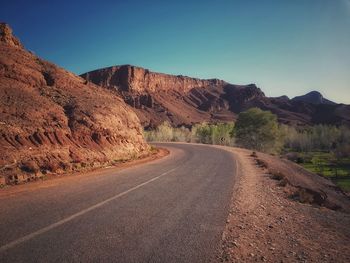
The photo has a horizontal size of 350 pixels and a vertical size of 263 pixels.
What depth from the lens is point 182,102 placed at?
17575 cm

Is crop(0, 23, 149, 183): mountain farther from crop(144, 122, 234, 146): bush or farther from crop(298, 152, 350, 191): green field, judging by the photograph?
crop(144, 122, 234, 146): bush

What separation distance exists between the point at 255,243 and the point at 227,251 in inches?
32.3

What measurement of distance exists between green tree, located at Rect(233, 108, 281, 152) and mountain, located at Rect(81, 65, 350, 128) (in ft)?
221

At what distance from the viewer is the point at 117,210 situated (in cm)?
749

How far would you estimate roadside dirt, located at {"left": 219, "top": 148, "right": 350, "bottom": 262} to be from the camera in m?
5.16

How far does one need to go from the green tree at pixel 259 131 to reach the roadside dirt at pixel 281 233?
4960cm

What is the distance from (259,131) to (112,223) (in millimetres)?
55010

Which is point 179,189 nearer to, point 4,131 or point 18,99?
point 4,131

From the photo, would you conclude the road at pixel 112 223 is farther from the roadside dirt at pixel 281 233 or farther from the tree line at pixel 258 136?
the tree line at pixel 258 136

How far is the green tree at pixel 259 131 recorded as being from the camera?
57.7 meters

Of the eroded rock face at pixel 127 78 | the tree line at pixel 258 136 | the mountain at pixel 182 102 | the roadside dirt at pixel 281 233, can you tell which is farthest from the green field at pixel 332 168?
the eroded rock face at pixel 127 78

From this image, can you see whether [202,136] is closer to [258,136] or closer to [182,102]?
[258,136]

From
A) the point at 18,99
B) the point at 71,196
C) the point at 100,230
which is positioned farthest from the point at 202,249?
the point at 18,99

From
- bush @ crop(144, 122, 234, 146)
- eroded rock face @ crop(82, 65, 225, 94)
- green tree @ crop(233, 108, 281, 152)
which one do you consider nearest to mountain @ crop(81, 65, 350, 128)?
eroded rock face @ crop(82, 65, 225, 94)
